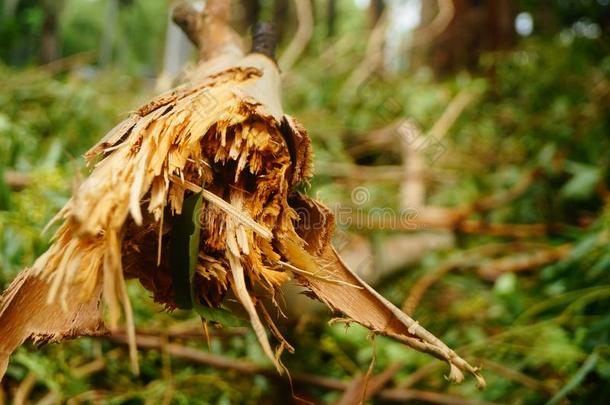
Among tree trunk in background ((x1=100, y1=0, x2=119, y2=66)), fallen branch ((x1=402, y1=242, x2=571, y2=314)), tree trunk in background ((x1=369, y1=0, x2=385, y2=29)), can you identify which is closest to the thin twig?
fallen branch ((x1=402, y1=242, x2=571, y2=314))

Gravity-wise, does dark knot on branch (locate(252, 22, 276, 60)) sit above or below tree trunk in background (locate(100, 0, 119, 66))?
above

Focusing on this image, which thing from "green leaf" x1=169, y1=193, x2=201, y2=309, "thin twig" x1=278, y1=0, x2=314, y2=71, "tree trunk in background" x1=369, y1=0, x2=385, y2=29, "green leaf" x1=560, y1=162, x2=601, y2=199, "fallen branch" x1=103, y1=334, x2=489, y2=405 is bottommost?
"fallen branch" x1=103, y1=334, x2=489, y2=405

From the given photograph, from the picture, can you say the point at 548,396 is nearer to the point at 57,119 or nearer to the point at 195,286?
the point at 195,286

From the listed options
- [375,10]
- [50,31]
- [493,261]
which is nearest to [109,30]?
[50,31]

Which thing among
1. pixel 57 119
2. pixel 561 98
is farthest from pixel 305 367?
pixel 561 98

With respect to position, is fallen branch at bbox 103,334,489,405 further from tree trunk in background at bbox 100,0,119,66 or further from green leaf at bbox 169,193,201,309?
tree trunk in background at bbox 100,0,119,66

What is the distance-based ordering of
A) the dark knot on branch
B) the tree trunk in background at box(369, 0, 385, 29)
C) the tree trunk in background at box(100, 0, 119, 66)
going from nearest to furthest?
1. the dark knot on branch
2. the tree trunk in background at box(369, 0, 385, 29)
3. the tree trunk in background at box(100, 0, 119, 66)
